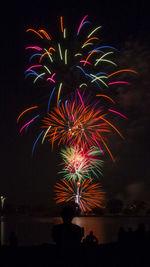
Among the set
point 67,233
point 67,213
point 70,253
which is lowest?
point 70,253

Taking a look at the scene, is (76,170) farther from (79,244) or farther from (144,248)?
(79,244)

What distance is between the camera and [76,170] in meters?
37.1

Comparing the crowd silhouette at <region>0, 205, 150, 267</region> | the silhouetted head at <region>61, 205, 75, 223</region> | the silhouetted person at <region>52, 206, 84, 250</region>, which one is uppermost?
the silhouetted head at <region>61, 205, 75, 223</region>

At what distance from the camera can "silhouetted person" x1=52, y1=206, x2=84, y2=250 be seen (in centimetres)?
538

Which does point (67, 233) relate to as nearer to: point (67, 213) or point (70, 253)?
point (67, 213)

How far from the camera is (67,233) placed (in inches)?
212

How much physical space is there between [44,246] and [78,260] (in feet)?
2.50

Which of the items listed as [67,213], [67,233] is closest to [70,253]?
A: [67,233]

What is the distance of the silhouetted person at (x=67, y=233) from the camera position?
5375 millimetres

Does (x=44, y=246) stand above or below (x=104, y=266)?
above

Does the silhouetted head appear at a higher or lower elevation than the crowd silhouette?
higher

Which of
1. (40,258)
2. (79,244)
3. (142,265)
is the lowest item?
(142,265)

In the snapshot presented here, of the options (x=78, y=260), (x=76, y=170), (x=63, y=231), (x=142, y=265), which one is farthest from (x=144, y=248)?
(x=76, y=170)

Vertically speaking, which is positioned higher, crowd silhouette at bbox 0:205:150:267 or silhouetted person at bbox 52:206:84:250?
silhouetted person at bbox 52:206:84:250
